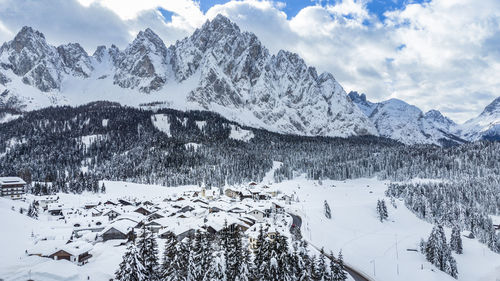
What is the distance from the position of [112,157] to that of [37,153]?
4461 cm

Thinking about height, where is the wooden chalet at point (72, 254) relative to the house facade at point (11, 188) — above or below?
below

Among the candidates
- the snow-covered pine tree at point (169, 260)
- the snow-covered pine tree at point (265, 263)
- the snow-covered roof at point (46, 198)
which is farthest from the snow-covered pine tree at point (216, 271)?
the snow-covered roof at point (46, 198)

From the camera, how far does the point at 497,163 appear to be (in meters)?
177

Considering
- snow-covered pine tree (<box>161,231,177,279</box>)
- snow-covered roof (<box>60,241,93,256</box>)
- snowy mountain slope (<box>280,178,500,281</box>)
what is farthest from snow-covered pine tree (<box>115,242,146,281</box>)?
snowy mountain slope (<box>280,178,500,281</box>)

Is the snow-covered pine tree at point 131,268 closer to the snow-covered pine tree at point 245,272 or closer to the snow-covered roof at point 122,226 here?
the snow-covered pine tree at point 245,272

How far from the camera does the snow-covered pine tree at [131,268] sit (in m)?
30.5

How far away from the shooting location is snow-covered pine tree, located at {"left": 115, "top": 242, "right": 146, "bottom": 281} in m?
30.5

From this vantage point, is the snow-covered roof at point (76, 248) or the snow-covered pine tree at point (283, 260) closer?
the snow-covered pine tree at point (283, 260)

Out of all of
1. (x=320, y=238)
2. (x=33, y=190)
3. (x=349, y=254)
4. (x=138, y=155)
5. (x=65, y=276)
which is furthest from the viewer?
(x=138, y=155)

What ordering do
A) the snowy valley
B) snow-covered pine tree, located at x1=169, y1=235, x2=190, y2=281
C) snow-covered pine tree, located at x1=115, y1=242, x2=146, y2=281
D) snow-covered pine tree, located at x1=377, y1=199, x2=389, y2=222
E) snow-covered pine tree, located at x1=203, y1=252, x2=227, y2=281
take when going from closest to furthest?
1. snow-covered pine tree, located at x1=115, y1=242, x2=146, y2=281
2. snow-covered pine tree, located at x1=169, y1=235, x2=190, y2=281
3. snow-covered pine tree, located at x1=203, y1=252, x2=227, y2=281
4. the snowy valley
5. snow-covered pine tree, located at x1=377, y1=199, x2=389, y2=222

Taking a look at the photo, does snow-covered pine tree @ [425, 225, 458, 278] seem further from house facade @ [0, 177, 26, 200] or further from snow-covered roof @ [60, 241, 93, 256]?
house facade @ [0, 177, 26, 200]

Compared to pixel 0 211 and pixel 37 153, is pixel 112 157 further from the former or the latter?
pixel 0 211

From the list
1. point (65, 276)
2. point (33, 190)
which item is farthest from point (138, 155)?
point (65, 276)

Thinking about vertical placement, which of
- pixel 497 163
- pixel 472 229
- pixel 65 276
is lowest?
pixel 472 229
